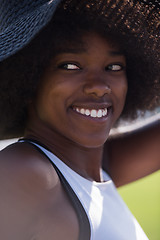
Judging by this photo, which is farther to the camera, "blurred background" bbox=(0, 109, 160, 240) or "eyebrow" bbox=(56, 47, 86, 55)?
"blurred background" bbox=(0, 109, 160, 240)

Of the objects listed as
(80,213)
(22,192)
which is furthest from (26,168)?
(80,213)

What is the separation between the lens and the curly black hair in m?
1.50

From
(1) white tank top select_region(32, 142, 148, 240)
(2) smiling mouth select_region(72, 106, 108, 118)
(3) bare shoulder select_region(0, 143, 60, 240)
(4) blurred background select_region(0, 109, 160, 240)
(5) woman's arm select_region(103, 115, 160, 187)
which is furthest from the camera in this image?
(4) blurred background select_region(0, 109, 160, 240)

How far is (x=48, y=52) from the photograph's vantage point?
1.51m

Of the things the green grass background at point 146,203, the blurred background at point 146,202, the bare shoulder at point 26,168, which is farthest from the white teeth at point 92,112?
the green grass background at point 146,203

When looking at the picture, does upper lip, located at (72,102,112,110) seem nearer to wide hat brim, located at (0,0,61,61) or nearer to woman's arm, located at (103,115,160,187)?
wide hat brim, located at (0,0,61,61)

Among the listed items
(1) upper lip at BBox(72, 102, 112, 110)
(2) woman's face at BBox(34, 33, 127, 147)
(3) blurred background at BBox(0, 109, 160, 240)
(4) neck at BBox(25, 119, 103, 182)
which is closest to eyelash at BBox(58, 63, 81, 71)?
(2) woman's face at BBox(34, 33, 127, 147)

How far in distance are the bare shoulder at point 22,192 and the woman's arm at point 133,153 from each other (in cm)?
103

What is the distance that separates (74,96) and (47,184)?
0.40 meters

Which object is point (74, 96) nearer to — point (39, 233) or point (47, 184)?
point (47, 184)

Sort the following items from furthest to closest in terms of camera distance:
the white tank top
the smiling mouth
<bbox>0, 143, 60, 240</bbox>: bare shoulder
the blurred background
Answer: the blurred background
the smiling mouth
the white tank top
<bbox>0, 143, 60, 240</bbox>: bare shoulder

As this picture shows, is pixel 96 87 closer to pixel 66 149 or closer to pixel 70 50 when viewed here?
pixel 70 50

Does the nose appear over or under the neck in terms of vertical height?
over

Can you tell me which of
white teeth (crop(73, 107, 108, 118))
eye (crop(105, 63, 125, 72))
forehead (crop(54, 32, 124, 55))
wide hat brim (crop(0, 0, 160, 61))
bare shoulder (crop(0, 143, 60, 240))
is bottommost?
bare shoulder (crop(0, 143, 60, 240))
